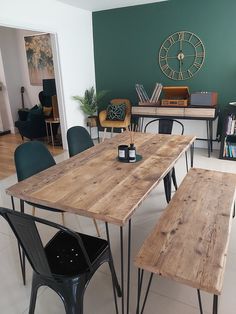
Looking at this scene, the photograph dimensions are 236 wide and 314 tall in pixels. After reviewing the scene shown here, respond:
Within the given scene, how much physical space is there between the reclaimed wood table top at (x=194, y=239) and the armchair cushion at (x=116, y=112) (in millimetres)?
2803

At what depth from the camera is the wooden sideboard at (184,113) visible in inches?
149

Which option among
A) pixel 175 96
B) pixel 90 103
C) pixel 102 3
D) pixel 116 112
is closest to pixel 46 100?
pixel 90 103

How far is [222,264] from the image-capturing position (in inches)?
43.3

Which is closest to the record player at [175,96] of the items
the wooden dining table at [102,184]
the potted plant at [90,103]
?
the potted plant at [90,103]

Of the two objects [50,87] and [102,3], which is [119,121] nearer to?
[50,87]

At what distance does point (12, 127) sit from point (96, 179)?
5006 mm

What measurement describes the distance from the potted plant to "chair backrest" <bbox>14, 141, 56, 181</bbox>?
2827mm

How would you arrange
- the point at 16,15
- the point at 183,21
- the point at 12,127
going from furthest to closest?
the point at 12,127, the point at 183,21, the point at 16,15

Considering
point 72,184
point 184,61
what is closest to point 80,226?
point 72,184

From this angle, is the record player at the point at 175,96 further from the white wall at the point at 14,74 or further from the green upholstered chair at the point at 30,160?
the white wall at the point at 14,74

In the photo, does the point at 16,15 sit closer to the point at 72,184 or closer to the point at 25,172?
the point at 25,172

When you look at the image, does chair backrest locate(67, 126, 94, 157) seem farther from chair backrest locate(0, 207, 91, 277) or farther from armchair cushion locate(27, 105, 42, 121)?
armchair cushion locate(27, 105, 42, 121)

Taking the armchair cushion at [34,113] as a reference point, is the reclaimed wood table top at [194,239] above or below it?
below

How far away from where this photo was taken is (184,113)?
12.9 ft
